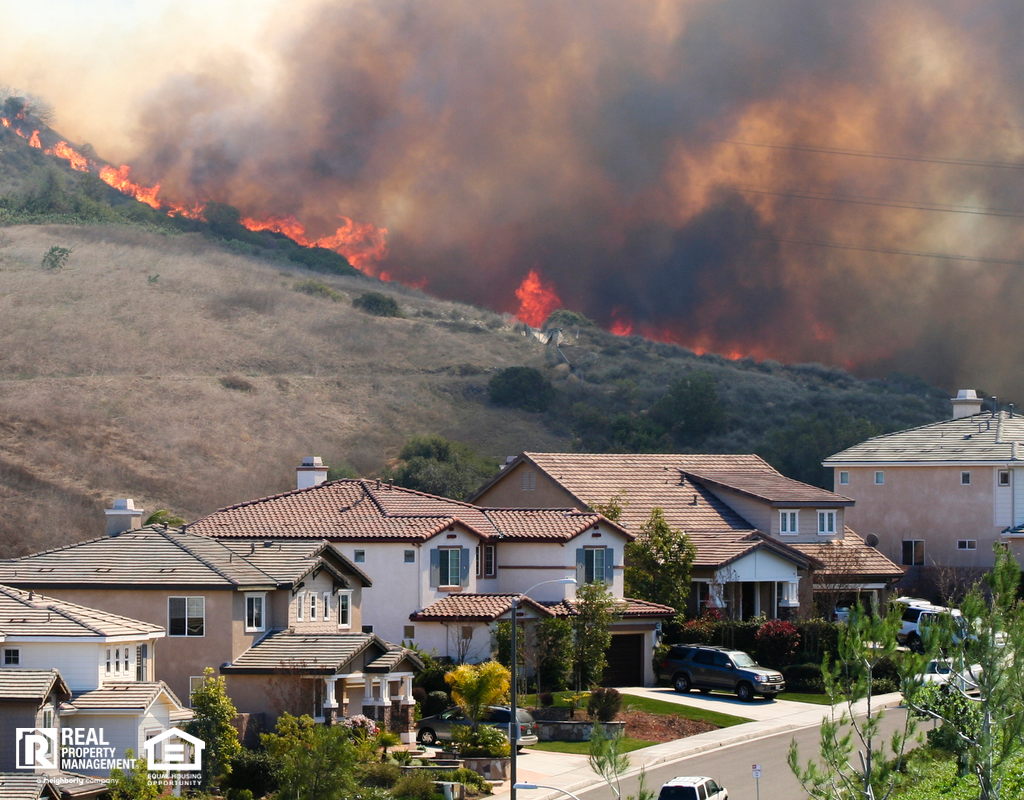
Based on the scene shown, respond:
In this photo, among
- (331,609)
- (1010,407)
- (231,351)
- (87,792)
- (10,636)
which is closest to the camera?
(87,792)

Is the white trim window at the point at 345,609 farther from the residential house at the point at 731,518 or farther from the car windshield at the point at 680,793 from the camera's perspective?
the car windshield at the point at 680,793

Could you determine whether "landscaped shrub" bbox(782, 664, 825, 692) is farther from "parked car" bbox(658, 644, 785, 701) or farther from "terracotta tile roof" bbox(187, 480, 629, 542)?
"terracotta tile roof" bbox(187, 480, 629, 542)

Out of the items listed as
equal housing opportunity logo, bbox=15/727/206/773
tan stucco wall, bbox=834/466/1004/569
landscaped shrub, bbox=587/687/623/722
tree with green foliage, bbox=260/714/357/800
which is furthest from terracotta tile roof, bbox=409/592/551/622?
tan stucco wall, bbox=834/466/1004/569

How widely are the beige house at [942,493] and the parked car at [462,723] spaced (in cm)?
3119

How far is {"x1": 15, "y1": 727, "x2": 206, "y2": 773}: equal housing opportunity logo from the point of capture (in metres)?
32.5

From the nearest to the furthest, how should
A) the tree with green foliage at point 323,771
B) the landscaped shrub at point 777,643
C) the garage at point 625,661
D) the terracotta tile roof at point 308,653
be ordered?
the tree with green foliage at point 323,771 < the terracotta tile roof at point 308,653 < the garage at point 625,661 < the landscaped shrub at point 777,643

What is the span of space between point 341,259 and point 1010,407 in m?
107

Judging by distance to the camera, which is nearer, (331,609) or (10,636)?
(10,636)

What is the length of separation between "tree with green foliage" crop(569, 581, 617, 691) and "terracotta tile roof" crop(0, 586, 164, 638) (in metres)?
17.1

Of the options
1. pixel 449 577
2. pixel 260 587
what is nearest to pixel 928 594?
pixel 449 577

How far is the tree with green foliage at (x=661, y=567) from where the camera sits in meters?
57.4

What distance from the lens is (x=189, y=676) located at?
136 feet

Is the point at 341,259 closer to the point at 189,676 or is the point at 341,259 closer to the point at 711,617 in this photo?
the point at 711,617

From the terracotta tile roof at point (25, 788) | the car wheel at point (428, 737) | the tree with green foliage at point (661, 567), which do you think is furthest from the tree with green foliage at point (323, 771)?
the tree with green foliage at point (661, 567)
